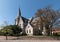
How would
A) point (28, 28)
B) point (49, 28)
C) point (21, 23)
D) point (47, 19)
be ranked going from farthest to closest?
point (21, 23) → point (28, 28) → point (49, 28) → point (47, 19)

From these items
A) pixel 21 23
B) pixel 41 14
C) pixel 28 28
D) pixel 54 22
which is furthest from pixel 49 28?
pixel 21 23

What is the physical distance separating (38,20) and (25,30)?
31046mm

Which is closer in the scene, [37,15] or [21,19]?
[37,15]

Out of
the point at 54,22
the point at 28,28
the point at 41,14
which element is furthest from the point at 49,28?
the point at 28,28

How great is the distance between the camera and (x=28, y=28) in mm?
76438

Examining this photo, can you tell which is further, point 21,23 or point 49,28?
point 21,23

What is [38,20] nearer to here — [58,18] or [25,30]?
[58,18]

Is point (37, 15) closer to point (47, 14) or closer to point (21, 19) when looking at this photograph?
point (47, 14)

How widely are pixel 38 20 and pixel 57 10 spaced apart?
7.15m

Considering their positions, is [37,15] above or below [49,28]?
above

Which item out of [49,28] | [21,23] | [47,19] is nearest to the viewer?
[47,19]

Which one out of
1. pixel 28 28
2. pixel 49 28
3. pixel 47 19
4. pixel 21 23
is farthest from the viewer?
pixel 21 23

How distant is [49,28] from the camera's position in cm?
4881

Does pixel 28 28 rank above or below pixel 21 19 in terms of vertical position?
below
